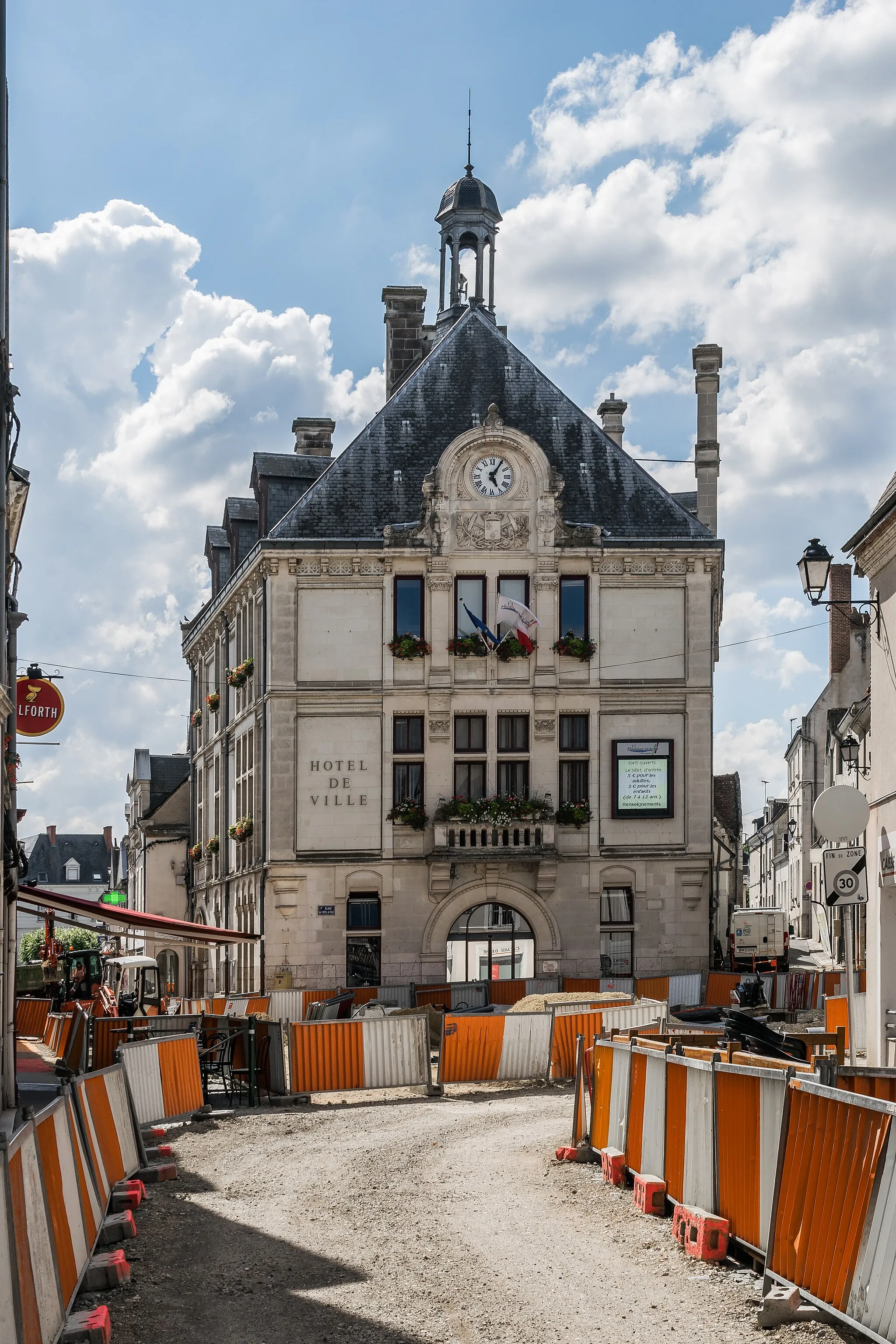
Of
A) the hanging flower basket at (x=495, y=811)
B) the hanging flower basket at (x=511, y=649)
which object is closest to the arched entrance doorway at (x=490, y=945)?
the hanging flower basket at (x=495, y=811)

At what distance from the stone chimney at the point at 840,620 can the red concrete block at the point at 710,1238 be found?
2029 inches

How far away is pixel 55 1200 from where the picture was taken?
9617 mm

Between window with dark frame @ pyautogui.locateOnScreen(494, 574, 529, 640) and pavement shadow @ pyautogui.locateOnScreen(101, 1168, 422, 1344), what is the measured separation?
29.6m

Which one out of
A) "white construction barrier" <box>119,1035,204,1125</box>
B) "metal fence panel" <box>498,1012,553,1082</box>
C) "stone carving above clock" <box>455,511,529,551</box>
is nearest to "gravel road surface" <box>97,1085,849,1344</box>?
"white construction barrier" <box>119,1035,204,1125</box>

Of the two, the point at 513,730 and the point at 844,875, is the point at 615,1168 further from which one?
the point at 513,730

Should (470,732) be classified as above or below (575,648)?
below

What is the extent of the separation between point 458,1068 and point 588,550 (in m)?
20.2

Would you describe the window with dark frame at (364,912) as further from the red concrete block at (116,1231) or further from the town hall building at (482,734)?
the red concrete block at (116,1231)

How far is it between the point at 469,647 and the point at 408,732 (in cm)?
258

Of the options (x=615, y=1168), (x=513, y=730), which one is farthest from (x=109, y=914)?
(x=513, y=730)

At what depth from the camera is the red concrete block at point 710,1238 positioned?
10711 millimetres

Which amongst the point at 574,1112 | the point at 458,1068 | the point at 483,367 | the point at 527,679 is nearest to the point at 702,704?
the point at 527,679

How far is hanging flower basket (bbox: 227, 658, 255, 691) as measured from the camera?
44.4 meters

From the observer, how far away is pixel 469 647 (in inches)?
1640
